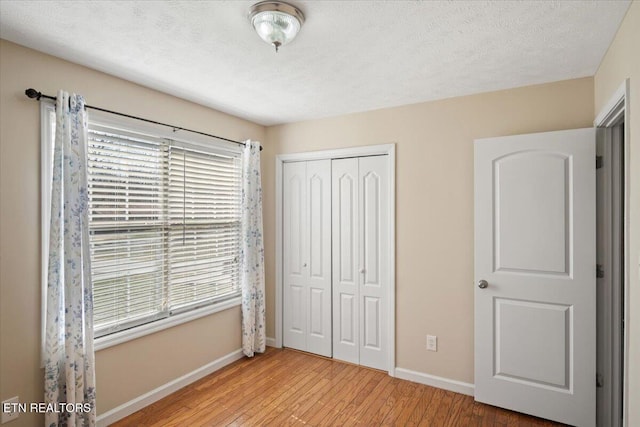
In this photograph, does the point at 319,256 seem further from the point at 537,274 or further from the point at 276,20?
the point at 276,20

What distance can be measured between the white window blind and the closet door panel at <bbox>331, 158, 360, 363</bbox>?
1.03 m

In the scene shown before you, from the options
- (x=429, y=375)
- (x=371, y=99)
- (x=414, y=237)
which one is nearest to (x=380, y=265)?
(x=414, y=237)

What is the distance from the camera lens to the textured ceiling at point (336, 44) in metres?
1.65

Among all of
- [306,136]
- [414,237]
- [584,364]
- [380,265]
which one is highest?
[306,136]

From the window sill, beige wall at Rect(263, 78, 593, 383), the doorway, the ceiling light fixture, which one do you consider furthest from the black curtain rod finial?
the doorway

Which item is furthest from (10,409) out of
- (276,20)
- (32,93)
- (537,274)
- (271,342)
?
(537,274)

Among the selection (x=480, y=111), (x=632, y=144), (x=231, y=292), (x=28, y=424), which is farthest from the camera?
(x=231, y=292)

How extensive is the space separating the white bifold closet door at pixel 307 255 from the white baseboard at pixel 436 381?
81cm

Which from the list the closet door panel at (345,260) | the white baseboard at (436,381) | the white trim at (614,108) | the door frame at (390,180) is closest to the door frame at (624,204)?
the white trim at (614,108)

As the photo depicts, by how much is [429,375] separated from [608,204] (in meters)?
1.90

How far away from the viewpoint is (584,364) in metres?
2.30

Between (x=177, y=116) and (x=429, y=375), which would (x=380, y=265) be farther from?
(x=177, y=116)

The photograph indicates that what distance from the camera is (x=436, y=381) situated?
9.56ft

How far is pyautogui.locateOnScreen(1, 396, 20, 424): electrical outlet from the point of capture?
1.91 metres
